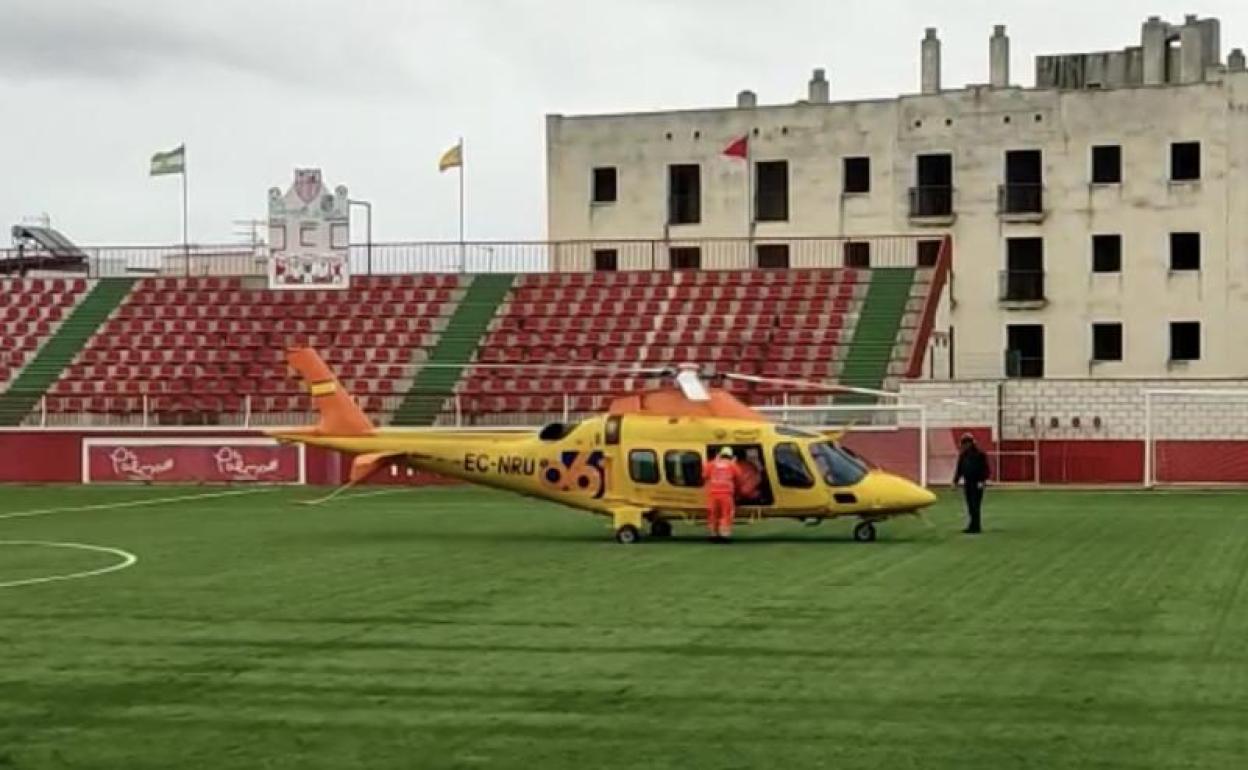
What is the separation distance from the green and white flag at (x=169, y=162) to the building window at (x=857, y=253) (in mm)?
23567

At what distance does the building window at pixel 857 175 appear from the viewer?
64438 mm

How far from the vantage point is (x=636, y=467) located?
29.2 meters

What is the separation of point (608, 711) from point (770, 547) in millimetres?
14266

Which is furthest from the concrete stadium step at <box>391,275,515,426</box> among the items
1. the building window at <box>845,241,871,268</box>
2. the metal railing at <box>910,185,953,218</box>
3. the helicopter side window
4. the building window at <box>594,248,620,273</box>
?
the helicopter side window

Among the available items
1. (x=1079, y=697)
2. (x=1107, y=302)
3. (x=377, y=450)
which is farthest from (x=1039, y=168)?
(x=1079, y=697)

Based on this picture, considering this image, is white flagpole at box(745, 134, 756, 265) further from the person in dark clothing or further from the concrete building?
the person in dark clothing

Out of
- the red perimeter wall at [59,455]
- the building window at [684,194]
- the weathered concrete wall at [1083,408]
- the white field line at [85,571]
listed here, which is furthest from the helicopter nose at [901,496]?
the building window at [684,194]

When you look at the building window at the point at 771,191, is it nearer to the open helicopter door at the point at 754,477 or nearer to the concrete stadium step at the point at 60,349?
the concrete stadium step at the point at 60,349

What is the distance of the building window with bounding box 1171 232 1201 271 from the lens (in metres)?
61.0

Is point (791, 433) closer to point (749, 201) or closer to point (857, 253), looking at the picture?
point (857, 253)

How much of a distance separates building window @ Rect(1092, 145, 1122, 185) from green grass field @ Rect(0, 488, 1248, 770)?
33964mm

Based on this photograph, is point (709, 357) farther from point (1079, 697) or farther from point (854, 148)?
point (1079, 697)

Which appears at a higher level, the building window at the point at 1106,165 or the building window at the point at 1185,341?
the building window at the point at 1106,165

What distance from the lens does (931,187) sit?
63.7 metres
